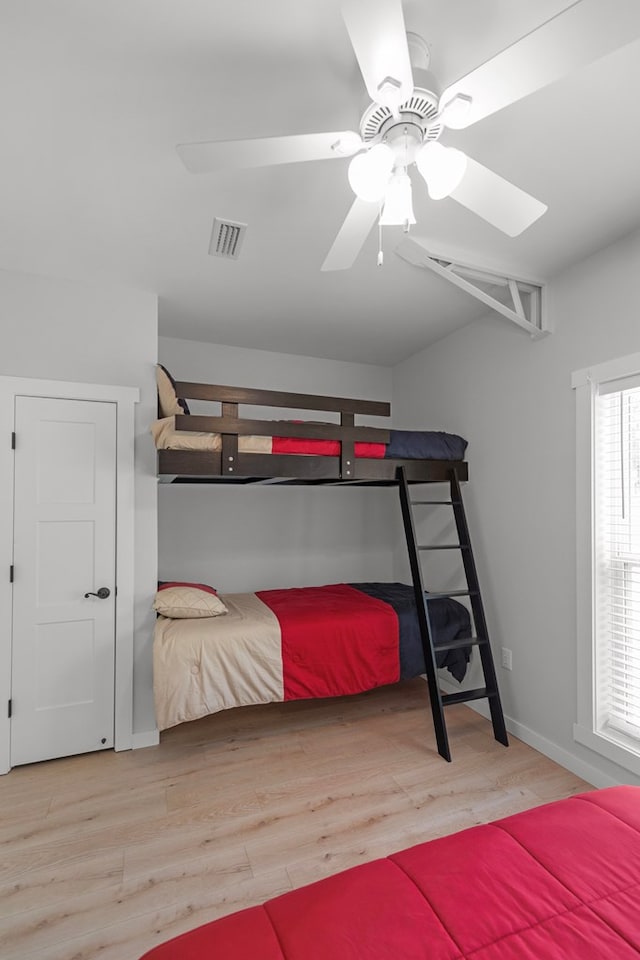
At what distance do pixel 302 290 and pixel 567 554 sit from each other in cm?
214

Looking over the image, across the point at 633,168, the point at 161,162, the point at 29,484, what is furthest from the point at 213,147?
the point at 29,484

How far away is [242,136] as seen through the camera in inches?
63.4

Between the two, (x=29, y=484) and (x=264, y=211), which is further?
(x=29, y=484)

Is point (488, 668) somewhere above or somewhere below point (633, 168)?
below

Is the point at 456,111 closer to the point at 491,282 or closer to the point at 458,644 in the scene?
the point at 491,282

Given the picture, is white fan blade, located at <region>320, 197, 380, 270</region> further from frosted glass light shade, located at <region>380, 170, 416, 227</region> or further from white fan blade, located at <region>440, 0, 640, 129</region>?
white fan blade, located at <region>440, 0, 640, 129</region>

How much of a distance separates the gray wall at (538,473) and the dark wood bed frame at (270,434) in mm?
728

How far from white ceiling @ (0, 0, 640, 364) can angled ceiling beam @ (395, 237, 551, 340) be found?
0.08 metres

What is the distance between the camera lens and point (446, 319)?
10.8 ft

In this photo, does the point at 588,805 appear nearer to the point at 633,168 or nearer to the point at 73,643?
the point at 633,168

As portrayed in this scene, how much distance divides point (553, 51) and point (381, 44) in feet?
1.17

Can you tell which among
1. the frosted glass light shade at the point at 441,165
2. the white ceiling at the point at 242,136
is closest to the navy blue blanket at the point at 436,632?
the white ceiling at the point at 242,136

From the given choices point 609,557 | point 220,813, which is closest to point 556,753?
point 609,557

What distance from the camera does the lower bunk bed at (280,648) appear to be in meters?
2.45
